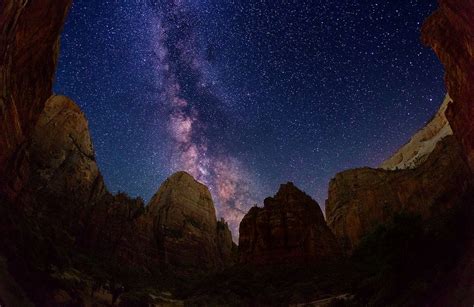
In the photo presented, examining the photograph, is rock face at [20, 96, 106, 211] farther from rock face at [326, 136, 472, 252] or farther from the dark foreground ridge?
rock face at [326, 136, 472, 252]

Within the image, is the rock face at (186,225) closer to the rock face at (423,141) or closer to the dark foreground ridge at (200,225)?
the dark foreground ridge at (200,225)

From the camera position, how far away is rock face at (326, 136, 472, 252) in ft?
166

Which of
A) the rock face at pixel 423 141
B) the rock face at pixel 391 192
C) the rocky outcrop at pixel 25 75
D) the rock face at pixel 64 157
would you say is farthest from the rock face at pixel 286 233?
the rock face at pixel 423 141

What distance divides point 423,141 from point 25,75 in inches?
3429

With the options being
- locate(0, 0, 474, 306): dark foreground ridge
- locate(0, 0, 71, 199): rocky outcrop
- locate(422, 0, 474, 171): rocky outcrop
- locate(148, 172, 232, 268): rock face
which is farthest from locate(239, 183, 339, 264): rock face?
locate(0, 0, 71, 199): rocky outcrop

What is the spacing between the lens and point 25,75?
29359 mm

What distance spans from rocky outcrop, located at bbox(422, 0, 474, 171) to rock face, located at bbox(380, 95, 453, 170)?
181 ft

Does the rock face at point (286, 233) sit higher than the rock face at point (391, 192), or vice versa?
the rock face at point (391, 192)

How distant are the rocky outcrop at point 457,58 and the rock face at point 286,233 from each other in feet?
98.0

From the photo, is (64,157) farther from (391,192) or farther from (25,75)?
(391,192)

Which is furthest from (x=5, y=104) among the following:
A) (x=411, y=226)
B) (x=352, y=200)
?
(x=352, y=200)

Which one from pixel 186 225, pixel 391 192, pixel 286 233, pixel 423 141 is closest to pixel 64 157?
pixel 186 225

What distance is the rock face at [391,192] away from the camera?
166ft

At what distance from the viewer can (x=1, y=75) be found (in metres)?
21.7
